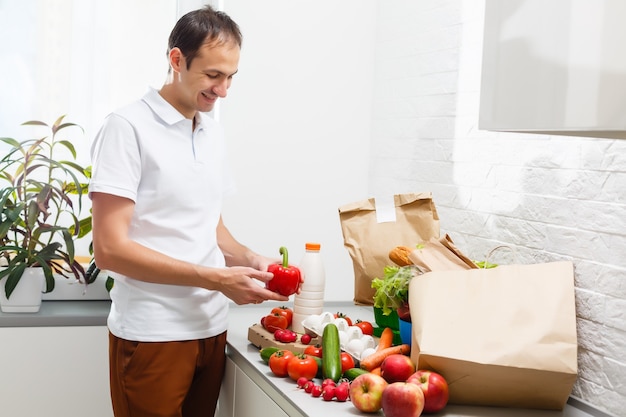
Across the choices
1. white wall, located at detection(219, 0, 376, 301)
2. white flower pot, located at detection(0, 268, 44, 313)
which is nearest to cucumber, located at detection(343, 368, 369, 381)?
white wall, located at detection(219, 0, 376, 301)

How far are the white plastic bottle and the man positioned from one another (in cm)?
22

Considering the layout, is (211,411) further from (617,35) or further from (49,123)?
(617,35)

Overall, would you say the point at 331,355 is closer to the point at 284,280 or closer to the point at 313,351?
the point at 313,351

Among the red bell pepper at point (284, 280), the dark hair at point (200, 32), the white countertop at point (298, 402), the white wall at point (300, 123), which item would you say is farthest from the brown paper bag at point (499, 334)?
the white wall at point (300, 123)

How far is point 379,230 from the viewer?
7.69 ft

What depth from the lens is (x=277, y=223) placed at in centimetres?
296

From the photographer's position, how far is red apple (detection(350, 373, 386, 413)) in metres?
1.68

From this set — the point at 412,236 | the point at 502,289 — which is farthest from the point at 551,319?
the point at 412,236

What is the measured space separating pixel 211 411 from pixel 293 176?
999mm

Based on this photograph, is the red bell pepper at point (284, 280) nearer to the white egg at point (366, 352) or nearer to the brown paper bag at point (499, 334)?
the white egg at point (366, 352)

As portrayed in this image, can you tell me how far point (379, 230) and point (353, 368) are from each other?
0.54 meters

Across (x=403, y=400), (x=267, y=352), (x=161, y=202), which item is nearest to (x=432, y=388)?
(x=403, y=400)

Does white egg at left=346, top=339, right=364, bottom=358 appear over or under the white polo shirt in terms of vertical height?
under

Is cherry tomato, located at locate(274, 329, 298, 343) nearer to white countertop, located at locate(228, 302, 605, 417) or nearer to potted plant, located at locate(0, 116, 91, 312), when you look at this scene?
white countertop, located at locate(228, 302, 605, 417)
